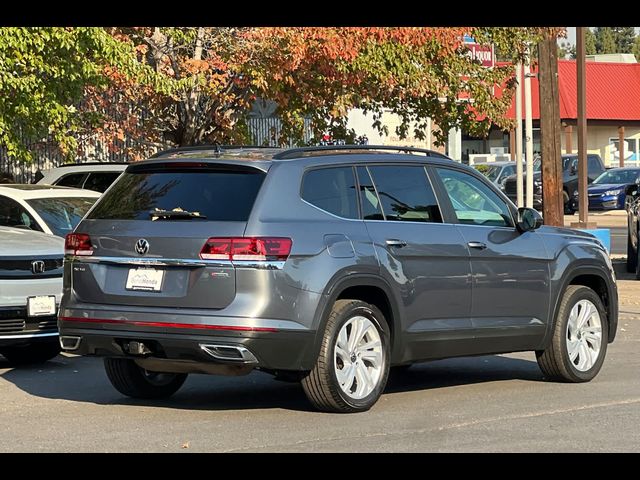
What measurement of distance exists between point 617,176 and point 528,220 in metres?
35.4

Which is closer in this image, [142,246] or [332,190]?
[142,246]

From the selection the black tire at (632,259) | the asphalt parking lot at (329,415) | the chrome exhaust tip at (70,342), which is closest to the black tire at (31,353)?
the asphalt parking lot at (329,415)

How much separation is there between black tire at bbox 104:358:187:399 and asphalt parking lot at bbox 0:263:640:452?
114mm

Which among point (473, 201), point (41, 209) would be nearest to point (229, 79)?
point (41, 209)

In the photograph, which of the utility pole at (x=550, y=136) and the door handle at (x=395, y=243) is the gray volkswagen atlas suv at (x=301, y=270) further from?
the utility pole at (x=550, y=136)

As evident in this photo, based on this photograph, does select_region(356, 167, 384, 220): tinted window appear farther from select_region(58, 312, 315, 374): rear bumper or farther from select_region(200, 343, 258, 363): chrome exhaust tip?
select_region(200, 343, 258, 363): chrome exhaust tip

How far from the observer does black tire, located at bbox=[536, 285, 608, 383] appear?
10852mm

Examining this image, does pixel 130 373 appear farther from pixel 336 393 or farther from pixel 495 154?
pixel 495 154

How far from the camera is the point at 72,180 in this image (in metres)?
18.2

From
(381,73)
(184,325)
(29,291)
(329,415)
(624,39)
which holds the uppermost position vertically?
(624,39)

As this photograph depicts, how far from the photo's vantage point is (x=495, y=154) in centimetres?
5319

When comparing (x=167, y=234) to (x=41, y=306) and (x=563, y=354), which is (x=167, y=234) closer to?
(x=41, y=306)
